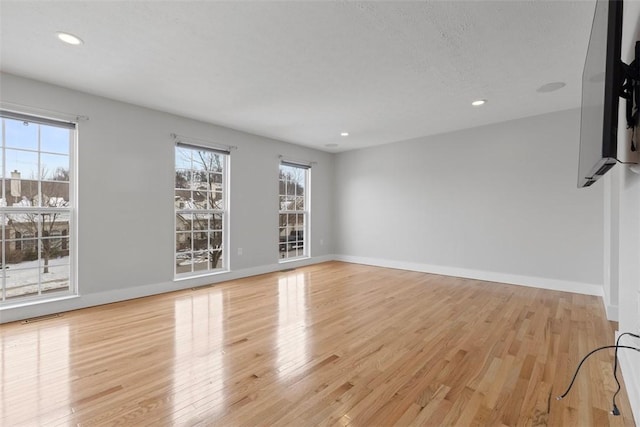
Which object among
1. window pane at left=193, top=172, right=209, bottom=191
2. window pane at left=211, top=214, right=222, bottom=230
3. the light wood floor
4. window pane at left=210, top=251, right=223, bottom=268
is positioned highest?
window pane at left=193, top=172, right=209, bottom=191

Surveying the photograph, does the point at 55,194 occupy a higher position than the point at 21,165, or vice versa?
the point at 21,165

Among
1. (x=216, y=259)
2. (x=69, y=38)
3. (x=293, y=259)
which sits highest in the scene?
(x=69, y=38)

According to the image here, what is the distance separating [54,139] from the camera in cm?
338

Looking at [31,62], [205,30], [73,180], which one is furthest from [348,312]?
[31,62]

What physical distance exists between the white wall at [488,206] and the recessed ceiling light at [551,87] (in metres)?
1.06

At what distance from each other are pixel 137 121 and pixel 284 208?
2.93 m

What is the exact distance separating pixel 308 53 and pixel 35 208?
3.34 meters

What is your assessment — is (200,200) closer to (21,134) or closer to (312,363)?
(21,134)

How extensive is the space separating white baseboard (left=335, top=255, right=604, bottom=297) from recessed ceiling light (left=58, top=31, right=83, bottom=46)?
549 cm

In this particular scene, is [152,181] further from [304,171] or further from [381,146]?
[381,146]

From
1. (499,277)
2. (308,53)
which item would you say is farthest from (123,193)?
(499,277)

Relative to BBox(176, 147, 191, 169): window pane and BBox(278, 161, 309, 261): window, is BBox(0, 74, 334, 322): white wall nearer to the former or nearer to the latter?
BBox(176, 147, 191, 169): window pane

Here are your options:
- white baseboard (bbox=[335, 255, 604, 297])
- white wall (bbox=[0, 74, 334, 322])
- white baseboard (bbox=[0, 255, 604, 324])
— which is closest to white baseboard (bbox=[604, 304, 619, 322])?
white baseboard (bbox=[0, 255, 604, 324])

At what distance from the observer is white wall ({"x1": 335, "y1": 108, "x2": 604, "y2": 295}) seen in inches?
162
